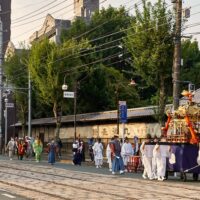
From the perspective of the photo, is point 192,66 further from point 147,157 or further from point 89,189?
point 89,189

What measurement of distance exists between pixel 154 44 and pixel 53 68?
1778 centimetres

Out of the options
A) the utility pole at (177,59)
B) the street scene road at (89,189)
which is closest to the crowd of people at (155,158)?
the street scene road at (89,189)

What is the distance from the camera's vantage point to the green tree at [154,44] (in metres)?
31.5

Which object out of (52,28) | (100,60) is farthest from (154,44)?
(52,28)

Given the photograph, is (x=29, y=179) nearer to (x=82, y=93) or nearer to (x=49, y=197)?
(x=49, y=197)

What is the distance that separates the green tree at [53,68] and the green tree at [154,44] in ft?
52.4

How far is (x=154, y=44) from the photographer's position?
31.7 metres

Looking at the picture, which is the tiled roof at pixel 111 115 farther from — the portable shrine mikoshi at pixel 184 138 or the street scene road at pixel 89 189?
the street scene road at pixel 89 189

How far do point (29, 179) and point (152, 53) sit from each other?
1228 centimetres

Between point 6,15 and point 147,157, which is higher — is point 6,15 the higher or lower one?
the higher one

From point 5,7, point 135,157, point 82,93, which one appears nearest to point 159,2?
point 135,157

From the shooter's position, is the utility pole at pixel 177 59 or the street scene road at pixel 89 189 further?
the utility pole at pixel 177 59

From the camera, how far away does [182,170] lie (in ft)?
72.8

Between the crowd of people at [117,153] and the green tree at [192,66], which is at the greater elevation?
the green tree at [192,66]
